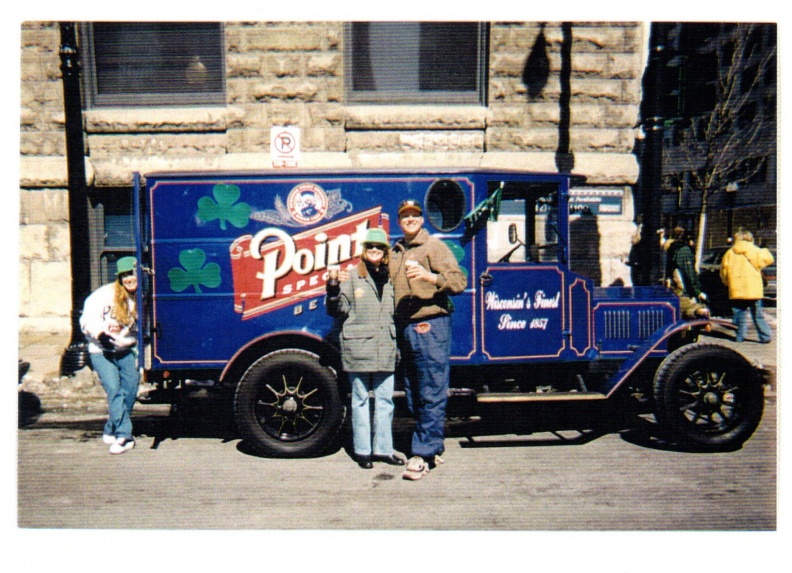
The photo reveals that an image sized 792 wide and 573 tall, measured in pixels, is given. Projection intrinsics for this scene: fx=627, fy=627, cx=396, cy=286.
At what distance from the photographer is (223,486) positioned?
442 cm

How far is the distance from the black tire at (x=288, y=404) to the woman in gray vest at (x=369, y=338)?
226 millimetres

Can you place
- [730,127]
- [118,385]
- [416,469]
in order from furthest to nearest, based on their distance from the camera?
1. [730,127]
2. [118,385]
3. [416,469]

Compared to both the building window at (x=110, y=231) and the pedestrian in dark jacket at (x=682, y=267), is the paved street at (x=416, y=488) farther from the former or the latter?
the building window at (x=110, y=231)

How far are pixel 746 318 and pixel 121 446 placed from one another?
559cm

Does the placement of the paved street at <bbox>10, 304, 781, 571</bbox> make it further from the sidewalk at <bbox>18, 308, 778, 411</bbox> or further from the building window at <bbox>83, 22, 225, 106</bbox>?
the building window at <bbox>83, 22, 225, 106</bbox>

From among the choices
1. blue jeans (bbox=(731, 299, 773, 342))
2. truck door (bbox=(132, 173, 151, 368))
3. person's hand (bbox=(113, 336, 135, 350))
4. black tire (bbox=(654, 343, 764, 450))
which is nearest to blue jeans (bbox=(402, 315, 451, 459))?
black tire (bbox=(654, 343, 764, 450))

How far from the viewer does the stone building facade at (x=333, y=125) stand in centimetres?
782

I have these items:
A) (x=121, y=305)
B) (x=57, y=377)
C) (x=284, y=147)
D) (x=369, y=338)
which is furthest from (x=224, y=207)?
(x=57, y=377)

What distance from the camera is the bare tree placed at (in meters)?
5.00

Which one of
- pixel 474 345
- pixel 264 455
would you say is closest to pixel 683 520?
pixel 474 345

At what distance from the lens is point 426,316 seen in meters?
4.70

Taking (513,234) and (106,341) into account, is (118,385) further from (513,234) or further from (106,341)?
(513,234)

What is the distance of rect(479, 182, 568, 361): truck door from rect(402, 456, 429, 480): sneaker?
102cm
